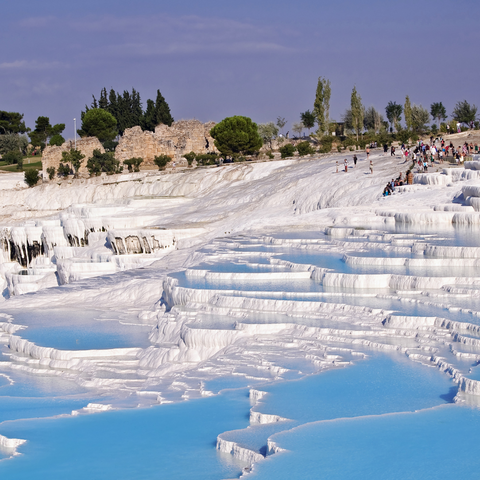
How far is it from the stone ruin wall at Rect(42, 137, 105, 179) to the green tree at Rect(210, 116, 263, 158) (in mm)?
6617

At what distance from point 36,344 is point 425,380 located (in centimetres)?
505

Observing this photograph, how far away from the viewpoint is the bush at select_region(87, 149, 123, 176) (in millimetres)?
32844

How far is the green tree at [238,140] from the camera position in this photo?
32531 mm

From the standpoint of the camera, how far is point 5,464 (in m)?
5.11

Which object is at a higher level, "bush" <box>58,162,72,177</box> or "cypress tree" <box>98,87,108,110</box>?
"cypress tree" <box>98,87,108,110</box>

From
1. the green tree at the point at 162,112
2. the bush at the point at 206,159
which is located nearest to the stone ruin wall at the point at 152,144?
the bush at the point at 206,159

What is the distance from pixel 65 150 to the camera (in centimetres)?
3441

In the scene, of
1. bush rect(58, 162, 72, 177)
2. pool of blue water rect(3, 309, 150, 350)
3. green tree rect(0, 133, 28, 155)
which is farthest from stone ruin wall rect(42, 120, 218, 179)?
pool of blue water rect(3, 309, 150, 350)

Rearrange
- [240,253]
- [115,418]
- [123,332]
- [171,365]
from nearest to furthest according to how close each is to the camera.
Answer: [115,418] → [171,365] → [123,332] → [240,253]

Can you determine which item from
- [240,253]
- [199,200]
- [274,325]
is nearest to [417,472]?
[274,325]

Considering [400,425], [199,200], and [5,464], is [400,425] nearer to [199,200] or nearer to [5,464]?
[5,464]

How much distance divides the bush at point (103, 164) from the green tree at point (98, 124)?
31.6 ft

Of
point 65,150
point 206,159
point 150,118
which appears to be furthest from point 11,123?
point 206,159

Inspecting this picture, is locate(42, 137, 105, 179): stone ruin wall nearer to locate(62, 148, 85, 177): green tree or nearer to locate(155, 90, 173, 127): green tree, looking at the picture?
locate(62, 148, 85, 177): green tree
